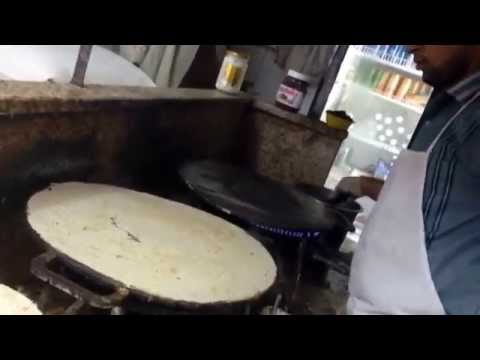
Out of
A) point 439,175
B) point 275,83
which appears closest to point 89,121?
point 439,175

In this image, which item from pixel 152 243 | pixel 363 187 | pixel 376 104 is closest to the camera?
pixel 152 243

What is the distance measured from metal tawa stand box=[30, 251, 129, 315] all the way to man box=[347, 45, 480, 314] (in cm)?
71

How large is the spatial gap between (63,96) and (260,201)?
2.38ft

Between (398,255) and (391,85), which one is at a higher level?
(391,85)

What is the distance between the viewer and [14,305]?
0.76m

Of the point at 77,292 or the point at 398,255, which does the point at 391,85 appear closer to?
the point at 398,255

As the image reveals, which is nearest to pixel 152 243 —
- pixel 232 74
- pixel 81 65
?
pixel 81 65

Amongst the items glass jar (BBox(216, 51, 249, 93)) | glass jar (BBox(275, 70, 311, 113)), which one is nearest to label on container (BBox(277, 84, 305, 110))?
glass jar (BBox(275, 70, 311, 113))

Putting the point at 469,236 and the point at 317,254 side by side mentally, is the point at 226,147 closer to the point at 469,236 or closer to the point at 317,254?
the point at 317,254

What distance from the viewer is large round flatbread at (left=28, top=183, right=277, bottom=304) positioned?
915 millimetres

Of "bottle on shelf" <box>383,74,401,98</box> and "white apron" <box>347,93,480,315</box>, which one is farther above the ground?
"bottle on shelf" <box>383,74,401,98</box>

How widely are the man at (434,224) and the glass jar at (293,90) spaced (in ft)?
2.62

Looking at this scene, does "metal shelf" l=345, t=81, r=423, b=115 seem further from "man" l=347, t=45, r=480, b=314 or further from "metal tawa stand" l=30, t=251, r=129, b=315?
"metal tawa stand" l=30, t=251, r=129, b=315
